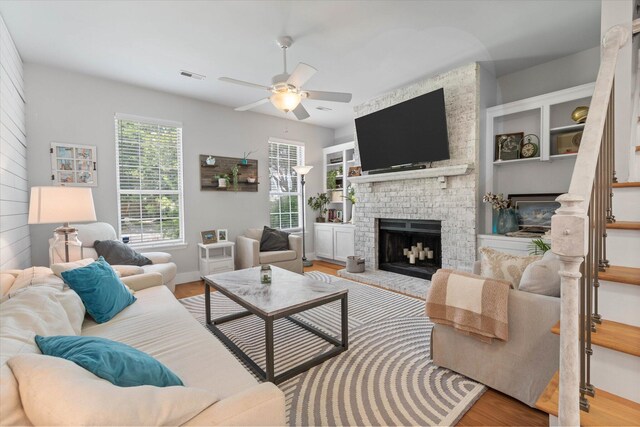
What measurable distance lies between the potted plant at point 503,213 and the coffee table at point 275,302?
2323 mm

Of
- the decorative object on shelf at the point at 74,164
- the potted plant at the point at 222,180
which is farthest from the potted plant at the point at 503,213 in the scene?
the decorative object on shelf at the point at 74,164

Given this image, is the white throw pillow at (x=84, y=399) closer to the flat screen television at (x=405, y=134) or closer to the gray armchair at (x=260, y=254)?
the gray armchair at (x=260, y=254)

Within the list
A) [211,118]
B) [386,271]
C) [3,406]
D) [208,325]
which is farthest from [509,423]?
[211,118]

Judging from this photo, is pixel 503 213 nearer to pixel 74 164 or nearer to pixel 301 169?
pixel 301 169

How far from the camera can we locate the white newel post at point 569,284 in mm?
864

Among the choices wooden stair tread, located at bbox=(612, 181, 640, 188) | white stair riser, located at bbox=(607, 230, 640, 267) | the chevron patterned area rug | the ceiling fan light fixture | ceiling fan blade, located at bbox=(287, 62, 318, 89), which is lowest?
the chevron patterned area rug

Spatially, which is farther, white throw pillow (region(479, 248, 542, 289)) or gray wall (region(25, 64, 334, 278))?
gray wall (region(25, 64, 334, 278))

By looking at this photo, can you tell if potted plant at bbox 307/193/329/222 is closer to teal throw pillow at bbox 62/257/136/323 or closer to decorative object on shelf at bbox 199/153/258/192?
decorative object on shelf at bbox 199/153/258/192

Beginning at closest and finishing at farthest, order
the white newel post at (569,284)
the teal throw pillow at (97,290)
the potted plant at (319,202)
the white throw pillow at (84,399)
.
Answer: the white throw pillow at (84,399)
the white newel post at (569,284)
the teal throw pillow at (97,290)
the potted plant at (319,202)

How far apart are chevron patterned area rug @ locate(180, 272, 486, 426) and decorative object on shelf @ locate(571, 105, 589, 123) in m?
2.65

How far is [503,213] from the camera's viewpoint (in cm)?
356

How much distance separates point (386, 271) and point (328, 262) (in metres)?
1.55

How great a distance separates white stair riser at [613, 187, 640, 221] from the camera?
1.56 m

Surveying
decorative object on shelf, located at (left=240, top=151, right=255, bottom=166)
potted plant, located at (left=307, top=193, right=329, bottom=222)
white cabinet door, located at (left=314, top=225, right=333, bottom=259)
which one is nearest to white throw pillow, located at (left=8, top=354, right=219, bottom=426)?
decorative object on shelf, located at (left=240, top=151, right=255, bottom=166)
